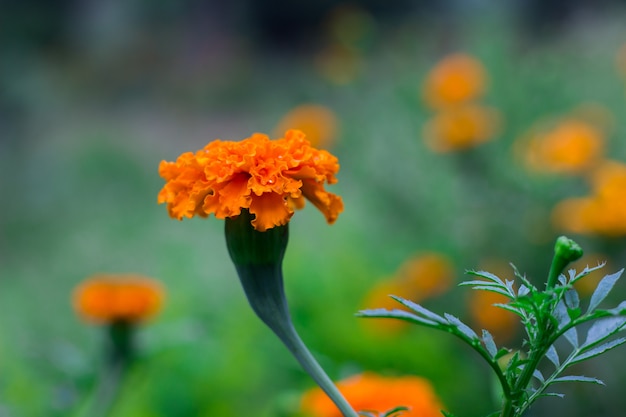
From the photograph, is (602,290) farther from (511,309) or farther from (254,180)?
(254,180)

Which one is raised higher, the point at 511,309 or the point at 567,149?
the point at 567,149

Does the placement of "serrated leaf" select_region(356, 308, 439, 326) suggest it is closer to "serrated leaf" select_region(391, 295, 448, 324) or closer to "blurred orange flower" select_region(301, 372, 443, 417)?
"serrated leaf" select_region(391, 295, 448, 324)

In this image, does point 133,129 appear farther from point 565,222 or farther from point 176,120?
point 565,222

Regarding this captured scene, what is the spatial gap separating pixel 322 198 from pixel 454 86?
1719 millimetres

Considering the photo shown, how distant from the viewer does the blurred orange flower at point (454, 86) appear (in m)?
2.18

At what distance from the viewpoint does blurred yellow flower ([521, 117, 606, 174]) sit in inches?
68.2

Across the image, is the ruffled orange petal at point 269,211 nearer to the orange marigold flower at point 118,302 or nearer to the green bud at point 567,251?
the green bud at point 567,251

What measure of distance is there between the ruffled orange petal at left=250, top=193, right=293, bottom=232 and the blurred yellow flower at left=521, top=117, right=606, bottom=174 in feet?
4.43

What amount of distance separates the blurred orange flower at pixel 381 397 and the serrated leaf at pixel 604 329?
324 millimetres

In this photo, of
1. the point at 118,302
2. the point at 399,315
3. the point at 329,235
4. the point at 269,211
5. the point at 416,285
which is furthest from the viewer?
the point at 329,235

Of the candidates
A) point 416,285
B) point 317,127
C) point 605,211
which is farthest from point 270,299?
point 317,127

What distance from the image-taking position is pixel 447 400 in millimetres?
1509

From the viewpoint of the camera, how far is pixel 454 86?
2.19 m

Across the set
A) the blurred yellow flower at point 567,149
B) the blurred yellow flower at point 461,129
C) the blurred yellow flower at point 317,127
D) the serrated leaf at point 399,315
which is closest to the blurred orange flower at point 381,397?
the serrated leaf at point 399,315
